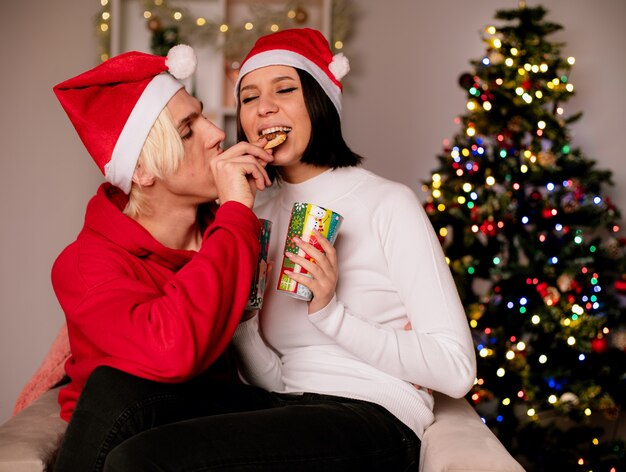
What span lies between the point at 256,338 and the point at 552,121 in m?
2.12

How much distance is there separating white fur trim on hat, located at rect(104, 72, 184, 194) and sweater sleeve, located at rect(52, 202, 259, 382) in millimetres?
246

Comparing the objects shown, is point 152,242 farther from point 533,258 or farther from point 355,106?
point 355,106

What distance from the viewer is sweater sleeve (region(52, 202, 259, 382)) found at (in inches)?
57.9

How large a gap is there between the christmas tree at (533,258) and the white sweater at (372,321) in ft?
4.96

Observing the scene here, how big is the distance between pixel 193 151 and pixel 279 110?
25 centimetres

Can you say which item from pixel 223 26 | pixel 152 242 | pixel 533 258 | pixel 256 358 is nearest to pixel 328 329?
pixel 256 358

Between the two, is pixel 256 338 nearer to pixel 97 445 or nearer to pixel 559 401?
pixel 97 445

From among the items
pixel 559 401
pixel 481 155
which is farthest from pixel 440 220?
pixel 559 401

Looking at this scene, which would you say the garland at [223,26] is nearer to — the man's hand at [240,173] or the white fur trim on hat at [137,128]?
the white fur trim on hat at [137,128]

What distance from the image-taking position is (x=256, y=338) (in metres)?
1.79

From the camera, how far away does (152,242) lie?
5.77 ft

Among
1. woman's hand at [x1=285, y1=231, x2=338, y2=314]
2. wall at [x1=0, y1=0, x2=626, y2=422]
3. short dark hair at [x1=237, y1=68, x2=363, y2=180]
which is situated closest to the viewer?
woman's hand at [x1=285, y1=231, x2=338, y2=314]

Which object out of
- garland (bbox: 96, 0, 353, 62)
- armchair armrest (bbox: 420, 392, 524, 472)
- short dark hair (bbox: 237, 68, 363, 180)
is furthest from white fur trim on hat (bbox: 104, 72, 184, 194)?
garland (bbox: 96, 0, 353, 62)

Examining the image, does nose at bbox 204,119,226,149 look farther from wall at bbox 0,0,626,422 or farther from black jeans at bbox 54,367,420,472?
wall at bbox 0,0,626,422
